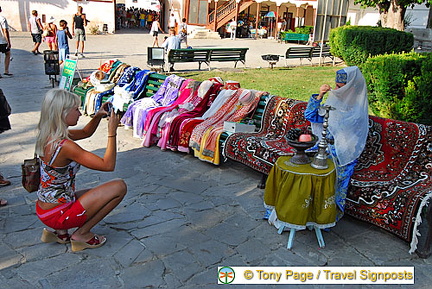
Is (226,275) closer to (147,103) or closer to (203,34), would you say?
(147,103)

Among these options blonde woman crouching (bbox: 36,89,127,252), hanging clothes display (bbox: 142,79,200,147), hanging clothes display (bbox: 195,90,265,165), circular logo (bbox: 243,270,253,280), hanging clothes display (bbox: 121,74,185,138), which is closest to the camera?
blonde woman crouching (bbox: 36,89,127,252)

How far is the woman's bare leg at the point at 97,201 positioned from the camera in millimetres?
3561

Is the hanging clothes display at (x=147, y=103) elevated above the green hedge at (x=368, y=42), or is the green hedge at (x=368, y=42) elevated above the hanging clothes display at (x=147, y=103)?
the green hedge at (x=368, y=42)

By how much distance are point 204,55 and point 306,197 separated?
1094 cm

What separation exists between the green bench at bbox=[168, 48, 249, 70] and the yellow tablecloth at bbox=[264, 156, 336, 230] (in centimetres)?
1003

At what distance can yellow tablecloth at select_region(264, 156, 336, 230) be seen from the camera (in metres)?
3.74

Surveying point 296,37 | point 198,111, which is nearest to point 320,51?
point 296,37

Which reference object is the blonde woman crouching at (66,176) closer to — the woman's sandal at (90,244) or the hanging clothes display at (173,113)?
the woman's sandal at (90,244)

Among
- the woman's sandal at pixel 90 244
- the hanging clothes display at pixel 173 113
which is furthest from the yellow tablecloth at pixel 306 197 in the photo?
the hanging clothes display at pixel 173 113

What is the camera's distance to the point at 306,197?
3730 millimetres

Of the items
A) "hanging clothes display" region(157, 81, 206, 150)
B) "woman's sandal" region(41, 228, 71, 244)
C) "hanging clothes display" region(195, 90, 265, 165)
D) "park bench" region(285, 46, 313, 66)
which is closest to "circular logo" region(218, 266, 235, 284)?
"woman's sandal" region(41, 228, 71, 244)

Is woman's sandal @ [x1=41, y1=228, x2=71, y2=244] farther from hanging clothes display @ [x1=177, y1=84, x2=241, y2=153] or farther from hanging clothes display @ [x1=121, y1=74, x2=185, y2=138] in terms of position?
hanging clothes display @ [x1=121, y1=74, x2=185, y2=138]

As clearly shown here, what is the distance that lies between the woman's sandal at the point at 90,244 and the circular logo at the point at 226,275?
1.13 meters

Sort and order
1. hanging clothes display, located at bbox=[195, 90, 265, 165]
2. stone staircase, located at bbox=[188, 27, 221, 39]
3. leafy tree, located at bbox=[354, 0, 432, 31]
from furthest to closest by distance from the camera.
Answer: stone staircase, located at bbox=[188, 27, 221, 39] < leafy tree, located at bbox=[354, 0, 432, 31] < hanging clothes display, located at bbox=[195, 90, 265, 165]
